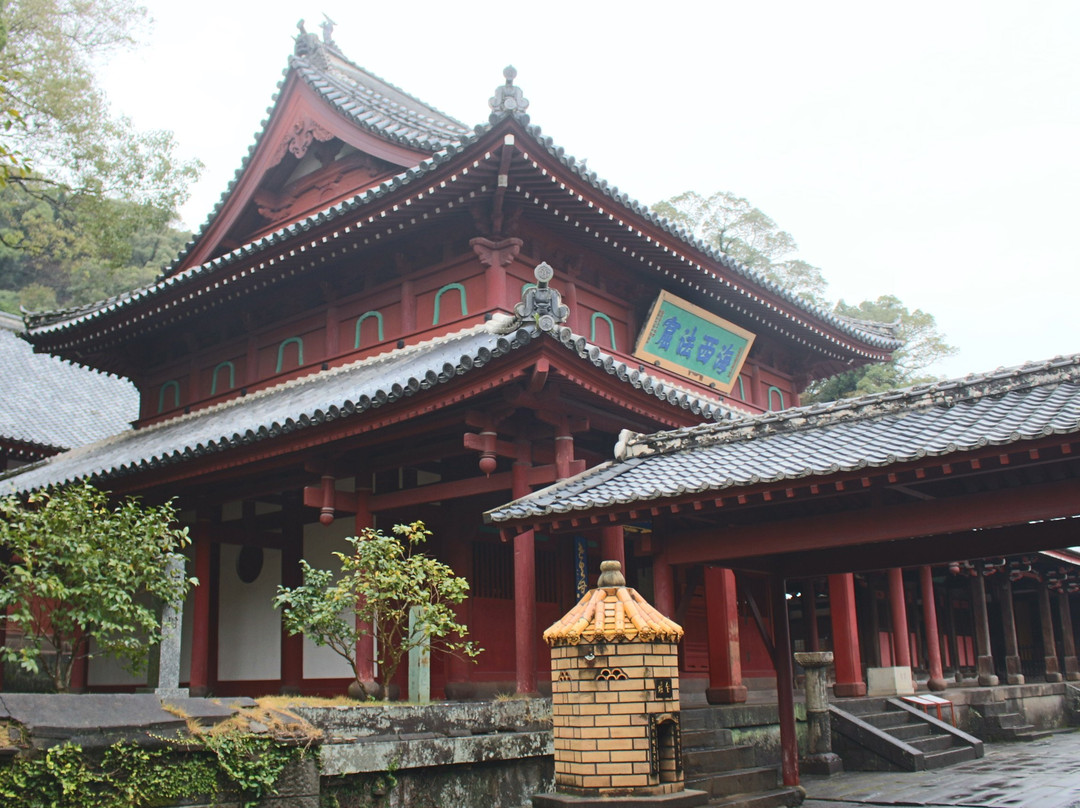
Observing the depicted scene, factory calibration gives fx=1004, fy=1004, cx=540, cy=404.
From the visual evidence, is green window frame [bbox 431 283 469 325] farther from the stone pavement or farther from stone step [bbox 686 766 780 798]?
the stone pavement

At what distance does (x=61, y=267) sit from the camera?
5359 cm

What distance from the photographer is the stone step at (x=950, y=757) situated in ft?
48.3

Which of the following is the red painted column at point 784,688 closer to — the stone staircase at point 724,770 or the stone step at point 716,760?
the stone staircase at point 724,770

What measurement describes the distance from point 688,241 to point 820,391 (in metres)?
22.1

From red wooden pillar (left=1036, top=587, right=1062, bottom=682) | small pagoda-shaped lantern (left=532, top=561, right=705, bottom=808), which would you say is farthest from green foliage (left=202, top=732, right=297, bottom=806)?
red wooden pillar (left=1036, top=587, right=1062, bottom=682)

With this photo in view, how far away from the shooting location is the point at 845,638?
16.7m

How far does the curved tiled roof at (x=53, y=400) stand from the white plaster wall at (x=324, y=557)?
35.6ft

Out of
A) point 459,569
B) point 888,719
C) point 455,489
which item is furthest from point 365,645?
point 888,719

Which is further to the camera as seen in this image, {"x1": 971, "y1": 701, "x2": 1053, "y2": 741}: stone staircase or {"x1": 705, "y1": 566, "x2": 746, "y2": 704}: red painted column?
{"x1": 971, "y1": 701, "x2": 1053, "y2": 741}: stone staircase

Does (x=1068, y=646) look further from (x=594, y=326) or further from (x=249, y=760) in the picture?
(x=249, y=760)

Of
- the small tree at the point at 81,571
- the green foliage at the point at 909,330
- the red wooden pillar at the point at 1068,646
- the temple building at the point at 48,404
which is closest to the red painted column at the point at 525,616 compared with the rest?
the small tree at the point at 81,571

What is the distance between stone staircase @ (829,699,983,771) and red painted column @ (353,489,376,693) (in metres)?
6.95

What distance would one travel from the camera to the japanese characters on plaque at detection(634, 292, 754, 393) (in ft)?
56.0

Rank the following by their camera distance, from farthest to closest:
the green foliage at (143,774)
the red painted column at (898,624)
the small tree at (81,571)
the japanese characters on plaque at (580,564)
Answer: the red painted column at (898,624) → the japanese characters on plaque at (580,564) → the small tree at (81,571) → the green foliage at (143,774)
